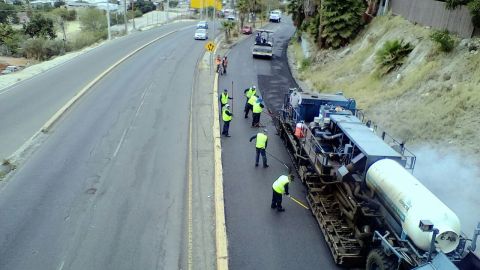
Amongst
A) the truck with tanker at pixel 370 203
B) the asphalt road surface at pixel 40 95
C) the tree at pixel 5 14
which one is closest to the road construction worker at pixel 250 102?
the truck with tanker at pixel 370 203

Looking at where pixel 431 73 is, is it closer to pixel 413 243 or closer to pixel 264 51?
pixel 413 243

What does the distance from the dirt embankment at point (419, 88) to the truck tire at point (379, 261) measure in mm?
6302

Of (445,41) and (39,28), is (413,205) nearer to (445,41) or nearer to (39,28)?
(445,41)

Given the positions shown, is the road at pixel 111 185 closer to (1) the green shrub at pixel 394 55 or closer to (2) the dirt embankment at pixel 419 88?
(2) the dirt embankment at pixel 419 88

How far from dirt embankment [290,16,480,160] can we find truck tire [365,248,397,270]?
248 inches

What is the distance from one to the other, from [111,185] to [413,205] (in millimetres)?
10098

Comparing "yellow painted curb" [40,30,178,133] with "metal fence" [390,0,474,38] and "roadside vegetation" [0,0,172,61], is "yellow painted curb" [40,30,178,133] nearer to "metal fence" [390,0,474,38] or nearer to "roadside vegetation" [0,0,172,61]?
"roadside vegetation" [0,0,172,61]

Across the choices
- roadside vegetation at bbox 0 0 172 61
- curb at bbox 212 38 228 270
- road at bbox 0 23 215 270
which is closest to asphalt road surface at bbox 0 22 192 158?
road at bbox 0 23 215 270

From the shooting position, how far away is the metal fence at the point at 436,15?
72.8 feet

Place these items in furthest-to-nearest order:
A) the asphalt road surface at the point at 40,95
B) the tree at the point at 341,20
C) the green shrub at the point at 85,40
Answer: the green shrub at the point at 85,40 < the tree at the point at 341,20 < the asphalt road surface at the point at 40,95

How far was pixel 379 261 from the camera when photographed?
32.8ft

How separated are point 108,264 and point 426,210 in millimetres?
7631

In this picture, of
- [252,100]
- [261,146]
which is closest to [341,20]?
[252,100]

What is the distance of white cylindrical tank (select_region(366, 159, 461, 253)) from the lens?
8.89 metres
